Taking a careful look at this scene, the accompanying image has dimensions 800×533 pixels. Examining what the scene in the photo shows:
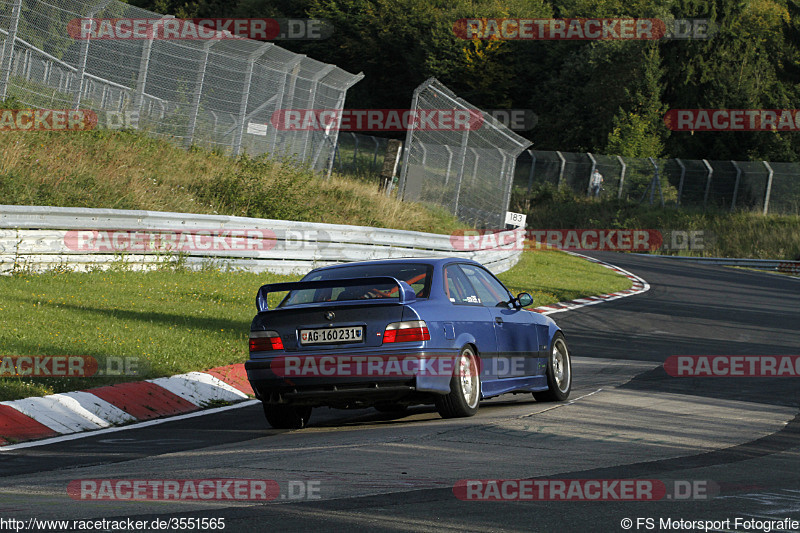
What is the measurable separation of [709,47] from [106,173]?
47460mm

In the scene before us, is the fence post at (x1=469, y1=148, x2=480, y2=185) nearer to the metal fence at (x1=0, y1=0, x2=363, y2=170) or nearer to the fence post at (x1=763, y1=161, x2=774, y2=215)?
the metal fence at (x1=0, y1=0, x2=363, y2=170)

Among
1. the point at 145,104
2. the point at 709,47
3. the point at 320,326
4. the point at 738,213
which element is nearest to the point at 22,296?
the point at 320,326

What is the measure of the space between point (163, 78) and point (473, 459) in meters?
15.3

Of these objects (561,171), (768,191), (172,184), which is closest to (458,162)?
(172,184)

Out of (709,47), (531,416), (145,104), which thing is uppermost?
(709,47)

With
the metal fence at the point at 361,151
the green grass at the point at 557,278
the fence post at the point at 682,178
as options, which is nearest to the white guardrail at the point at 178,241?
the green grass at the point at 557,278

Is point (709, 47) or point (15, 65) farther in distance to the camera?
point (709, 47)

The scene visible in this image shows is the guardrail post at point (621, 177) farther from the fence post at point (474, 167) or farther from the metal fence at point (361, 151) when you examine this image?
the fence post at point (474, 167)

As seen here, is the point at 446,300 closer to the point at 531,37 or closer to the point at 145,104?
the point at 145,104

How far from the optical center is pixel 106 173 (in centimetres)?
1680

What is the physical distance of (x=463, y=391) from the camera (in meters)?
8.05

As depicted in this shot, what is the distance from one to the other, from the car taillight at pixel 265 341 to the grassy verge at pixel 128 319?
1618mm

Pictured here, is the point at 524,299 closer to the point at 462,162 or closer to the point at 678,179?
the point at 462,162

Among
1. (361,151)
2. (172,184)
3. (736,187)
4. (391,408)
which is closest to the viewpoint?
(391,408)
